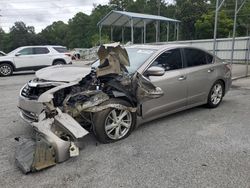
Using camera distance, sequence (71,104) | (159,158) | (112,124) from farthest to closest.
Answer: (112,124) → (71,104) → (159,158)

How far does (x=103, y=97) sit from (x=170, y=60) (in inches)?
68.7

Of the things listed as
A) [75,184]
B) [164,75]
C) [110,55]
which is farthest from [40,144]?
[164,75]

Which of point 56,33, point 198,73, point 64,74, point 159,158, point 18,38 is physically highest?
point 56,33

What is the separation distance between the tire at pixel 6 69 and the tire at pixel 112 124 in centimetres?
1200

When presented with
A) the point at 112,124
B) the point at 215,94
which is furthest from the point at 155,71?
the point at 215,94

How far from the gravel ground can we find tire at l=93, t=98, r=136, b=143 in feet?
0.42

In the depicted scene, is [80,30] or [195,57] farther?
[80,30]

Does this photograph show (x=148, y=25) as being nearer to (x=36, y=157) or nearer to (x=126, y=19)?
(x=126, y=19)

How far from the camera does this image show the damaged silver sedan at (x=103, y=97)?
369 centimetres

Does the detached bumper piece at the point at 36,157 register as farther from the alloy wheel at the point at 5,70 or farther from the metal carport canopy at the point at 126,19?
the metal carport canopy at the point at 126,19

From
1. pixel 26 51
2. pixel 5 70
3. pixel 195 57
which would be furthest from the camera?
pixel 26 51

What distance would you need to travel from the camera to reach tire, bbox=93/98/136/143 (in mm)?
4070

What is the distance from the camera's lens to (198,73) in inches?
222

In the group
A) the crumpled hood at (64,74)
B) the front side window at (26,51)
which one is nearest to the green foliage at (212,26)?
the front side window at (26,51)
